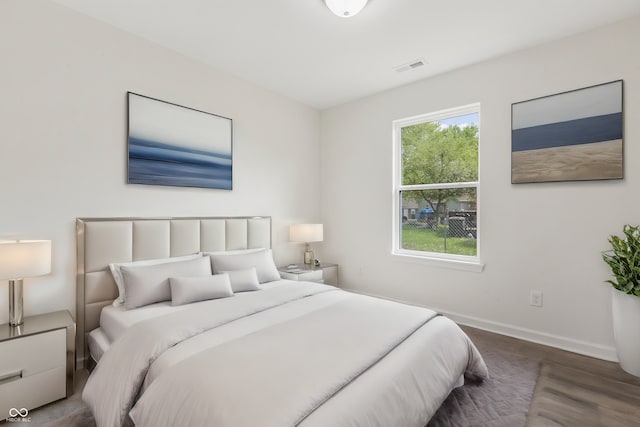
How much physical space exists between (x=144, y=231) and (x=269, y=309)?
1.36 meters

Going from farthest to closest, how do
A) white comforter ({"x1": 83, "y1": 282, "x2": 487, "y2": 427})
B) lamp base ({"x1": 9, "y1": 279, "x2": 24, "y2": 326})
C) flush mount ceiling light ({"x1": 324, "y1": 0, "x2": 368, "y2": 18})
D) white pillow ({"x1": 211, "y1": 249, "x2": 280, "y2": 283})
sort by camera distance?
white pillow ({"x1": 211, "y1": 249, "x2": 280, "y2": 283})
flush mount ceiling light ({"x1": 324, "y1": 0, "x2": 368, "y2": 18})
lamp base ({"x1": 9, "y1": 279, "x2": 24, "y2": 326})
white comforter ({"x1": 83, "y1": 282, "x2": 487, "y2": 427})

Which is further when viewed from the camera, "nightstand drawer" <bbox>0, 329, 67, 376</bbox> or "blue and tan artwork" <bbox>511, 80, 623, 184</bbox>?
"blue and tan artwork" <bbox>511, 80, 623, 184</bbox>

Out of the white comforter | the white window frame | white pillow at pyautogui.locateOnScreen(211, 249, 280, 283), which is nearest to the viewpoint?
the white comforter

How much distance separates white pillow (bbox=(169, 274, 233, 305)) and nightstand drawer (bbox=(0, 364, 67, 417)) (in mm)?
768

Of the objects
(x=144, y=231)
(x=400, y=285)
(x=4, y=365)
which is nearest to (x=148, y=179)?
(x=144, y=231)

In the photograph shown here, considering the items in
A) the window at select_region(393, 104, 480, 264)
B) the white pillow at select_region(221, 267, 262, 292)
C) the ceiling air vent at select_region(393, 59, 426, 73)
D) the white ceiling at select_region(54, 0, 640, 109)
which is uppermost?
the white ceiling at select_region(54, 0, 640, 109)

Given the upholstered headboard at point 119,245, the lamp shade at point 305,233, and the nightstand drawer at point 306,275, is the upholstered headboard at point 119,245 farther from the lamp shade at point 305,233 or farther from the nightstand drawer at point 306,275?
the lamp shade at point 305,233

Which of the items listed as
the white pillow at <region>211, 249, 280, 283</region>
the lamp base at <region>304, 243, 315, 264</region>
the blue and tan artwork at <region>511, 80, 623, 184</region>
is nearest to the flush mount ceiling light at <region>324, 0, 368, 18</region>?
the blue and tan artwork at <region>511, 80, 623, 184</region>

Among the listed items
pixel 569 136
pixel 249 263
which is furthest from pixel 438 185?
pixel 249 263

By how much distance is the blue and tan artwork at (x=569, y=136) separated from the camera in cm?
244

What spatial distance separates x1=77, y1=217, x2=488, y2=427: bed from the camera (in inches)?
48.3

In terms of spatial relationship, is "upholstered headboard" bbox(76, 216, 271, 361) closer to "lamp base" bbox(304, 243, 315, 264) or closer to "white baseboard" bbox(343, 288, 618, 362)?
"lamp base" bbox(304, 243, 315, 264)

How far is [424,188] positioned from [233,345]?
2.81m

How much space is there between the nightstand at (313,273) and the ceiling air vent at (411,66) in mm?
2431
